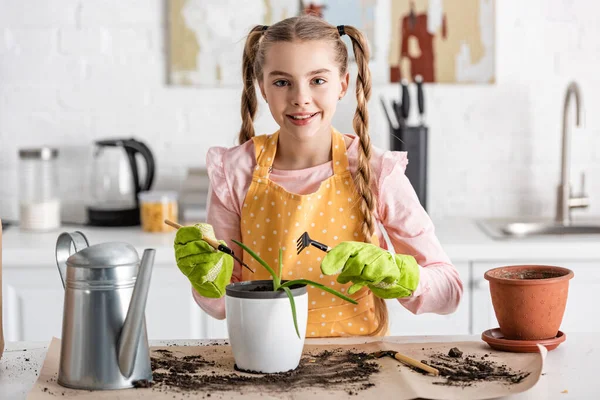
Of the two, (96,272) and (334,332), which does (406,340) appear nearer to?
(334,332)

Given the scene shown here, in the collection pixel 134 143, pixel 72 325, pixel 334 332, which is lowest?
pixel 334 332

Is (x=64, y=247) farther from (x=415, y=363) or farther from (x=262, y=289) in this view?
(x=415, y=363)

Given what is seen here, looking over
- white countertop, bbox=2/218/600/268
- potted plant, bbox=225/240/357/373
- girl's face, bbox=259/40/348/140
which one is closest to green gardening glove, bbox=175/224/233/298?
potted plant, bbox=225/240/357/373

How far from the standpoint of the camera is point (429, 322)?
2.60 metres

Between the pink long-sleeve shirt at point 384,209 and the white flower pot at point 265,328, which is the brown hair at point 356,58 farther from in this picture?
the white flower pot at point 265,328

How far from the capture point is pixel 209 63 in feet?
9.80

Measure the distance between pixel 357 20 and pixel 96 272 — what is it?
6.42 ft

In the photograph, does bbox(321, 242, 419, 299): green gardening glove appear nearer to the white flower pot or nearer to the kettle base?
the white flower pot

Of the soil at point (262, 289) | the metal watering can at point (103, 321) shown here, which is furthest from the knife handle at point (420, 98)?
the metal watering can at point (103, 321)

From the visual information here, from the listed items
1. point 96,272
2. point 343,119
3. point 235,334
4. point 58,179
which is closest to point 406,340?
point 235,334

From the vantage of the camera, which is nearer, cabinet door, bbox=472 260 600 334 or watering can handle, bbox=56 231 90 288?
watering can handle, bbox=56 231 90 288

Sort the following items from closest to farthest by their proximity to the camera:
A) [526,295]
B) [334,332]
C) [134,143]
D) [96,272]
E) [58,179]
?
1. [96,272]
2. [526,295]
3. [334,332]
4. [134,143]
5. [58,179]

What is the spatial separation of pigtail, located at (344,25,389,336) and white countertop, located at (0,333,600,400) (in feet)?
0.87

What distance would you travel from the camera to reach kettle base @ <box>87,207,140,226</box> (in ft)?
9.37
